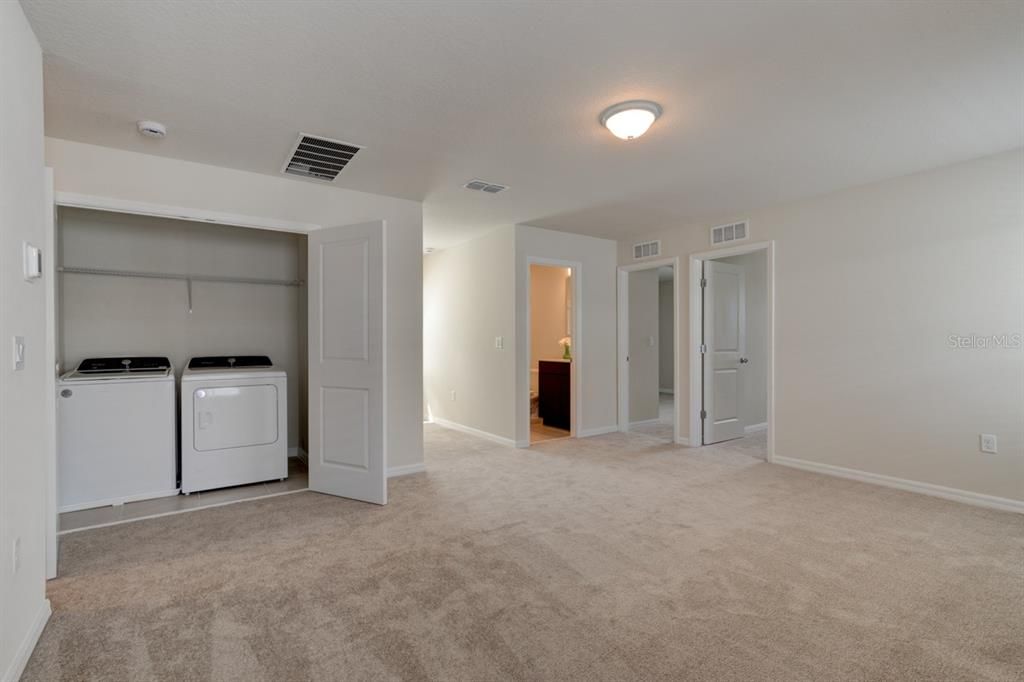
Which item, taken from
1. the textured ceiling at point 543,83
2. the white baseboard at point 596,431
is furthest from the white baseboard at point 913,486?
the textured ceiling at point 543,83

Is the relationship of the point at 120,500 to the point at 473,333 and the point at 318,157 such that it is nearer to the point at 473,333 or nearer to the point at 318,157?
the point at 318,157

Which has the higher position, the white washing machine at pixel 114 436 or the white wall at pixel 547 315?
the white wall at pixel 547 315

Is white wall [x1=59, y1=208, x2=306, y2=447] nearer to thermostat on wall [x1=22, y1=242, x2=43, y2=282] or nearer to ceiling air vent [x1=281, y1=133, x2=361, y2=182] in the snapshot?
ceiling air vent [x1=281, y1=133, x2=361, y2=182]

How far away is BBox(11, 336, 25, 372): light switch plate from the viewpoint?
68.1 inches

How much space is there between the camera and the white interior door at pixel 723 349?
539 cm

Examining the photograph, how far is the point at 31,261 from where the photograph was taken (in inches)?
74.3

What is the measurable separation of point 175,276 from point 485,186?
113 inches

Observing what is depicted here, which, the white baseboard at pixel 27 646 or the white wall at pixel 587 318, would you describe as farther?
the white wall at pixel 587 318

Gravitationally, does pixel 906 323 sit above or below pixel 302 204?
below

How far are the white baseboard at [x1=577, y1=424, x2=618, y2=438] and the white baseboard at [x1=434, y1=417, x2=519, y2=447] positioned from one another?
3.07 feet

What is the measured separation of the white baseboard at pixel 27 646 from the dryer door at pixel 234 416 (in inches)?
68.3

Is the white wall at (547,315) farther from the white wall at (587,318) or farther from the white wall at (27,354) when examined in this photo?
the white wall at (27,354)

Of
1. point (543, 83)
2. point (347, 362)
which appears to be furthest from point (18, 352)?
point (543, 83)

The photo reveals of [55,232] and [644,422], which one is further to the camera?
[644,422]
